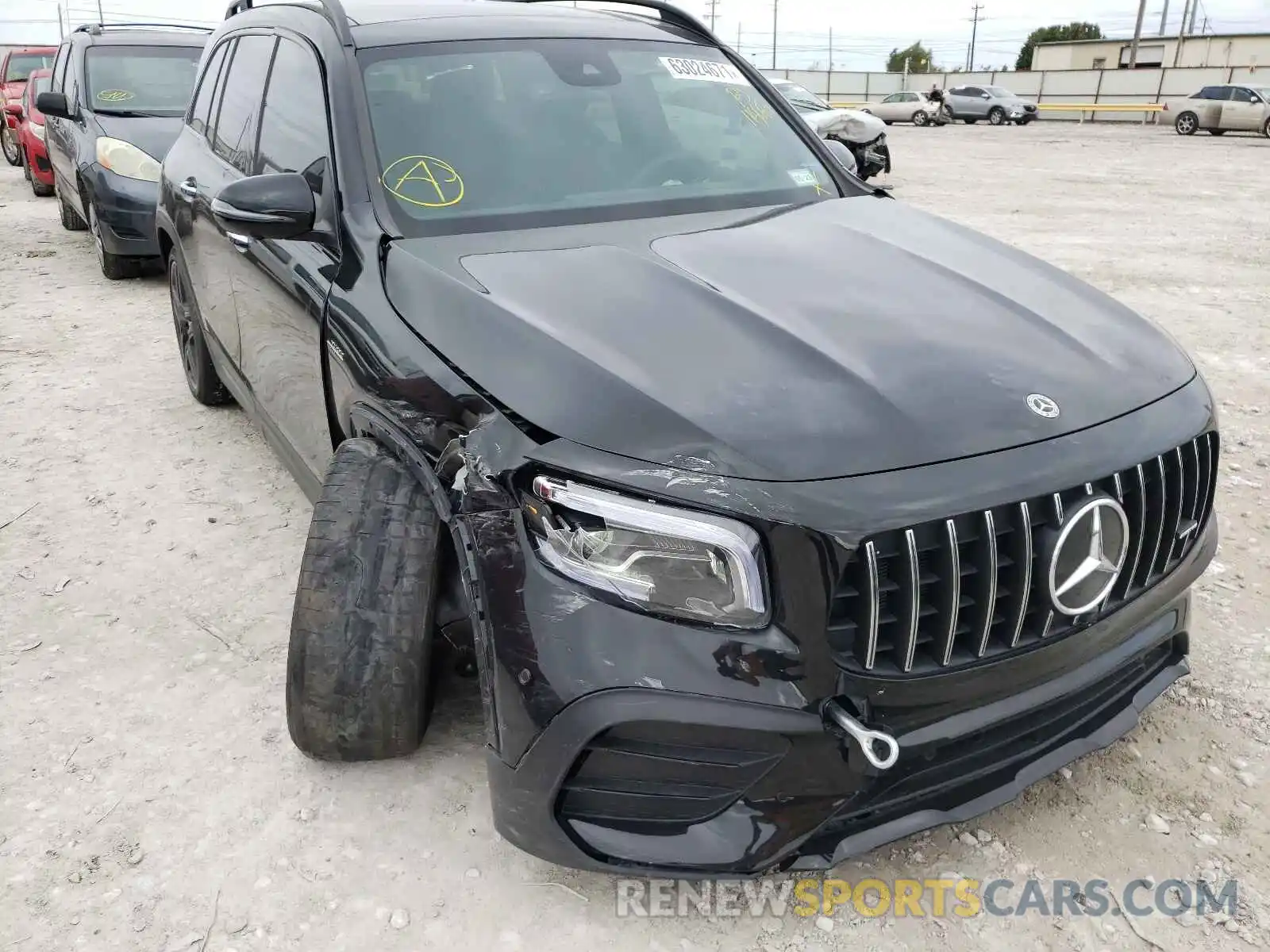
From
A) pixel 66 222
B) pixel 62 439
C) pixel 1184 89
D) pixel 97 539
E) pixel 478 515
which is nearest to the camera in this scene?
pixel 478 515

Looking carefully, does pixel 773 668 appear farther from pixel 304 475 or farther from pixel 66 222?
pixel 66 222

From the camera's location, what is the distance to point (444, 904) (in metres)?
2.14

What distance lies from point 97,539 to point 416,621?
81.1 inches

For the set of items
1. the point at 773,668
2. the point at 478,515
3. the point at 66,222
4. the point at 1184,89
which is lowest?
the point at 1184,89

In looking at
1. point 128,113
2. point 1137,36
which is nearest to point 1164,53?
point 1137,36

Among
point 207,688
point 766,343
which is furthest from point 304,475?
point 766,343

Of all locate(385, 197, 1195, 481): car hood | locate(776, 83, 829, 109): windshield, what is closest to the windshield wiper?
locate(385, 197, 1195, 481): car hood

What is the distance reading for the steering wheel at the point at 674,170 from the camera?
2980 millimetres

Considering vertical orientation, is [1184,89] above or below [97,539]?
below

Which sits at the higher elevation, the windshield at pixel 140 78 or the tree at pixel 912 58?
the windshield at pixel 140 78

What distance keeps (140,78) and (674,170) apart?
6.88 m

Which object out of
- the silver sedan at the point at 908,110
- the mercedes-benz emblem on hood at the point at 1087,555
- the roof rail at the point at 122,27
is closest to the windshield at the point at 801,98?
the roof rail at the point at 122,27

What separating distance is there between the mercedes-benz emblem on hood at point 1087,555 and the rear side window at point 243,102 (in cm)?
287

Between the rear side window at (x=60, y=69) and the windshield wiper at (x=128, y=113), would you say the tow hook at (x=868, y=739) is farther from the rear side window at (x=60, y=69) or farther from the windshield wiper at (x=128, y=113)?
the rear side window at (x=60, y=69)
